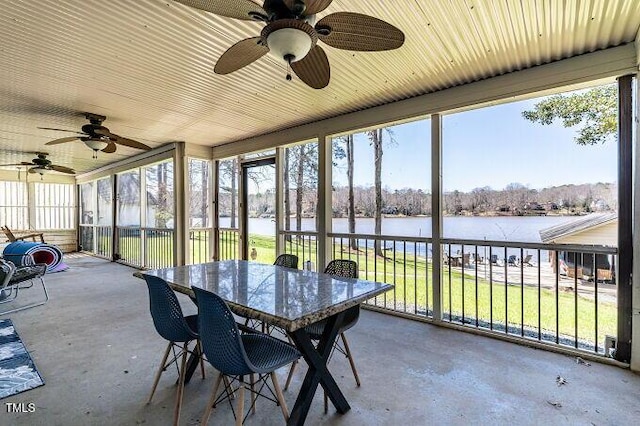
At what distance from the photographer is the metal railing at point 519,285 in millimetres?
2861

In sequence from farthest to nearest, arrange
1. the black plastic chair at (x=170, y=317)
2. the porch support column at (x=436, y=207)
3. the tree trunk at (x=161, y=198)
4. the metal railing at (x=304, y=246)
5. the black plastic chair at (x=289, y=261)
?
1. the tree trunk at (x=161, y=198)
2. the metal railing at (x=304, y=246)
3. the porch support column at (x=436, y=207)
4. the black plastic chair at (x=289, y=261)
5. the black plastic chair at (x=170, y=317)

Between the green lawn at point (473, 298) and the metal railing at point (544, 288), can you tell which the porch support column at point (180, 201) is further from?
the metal railing at point (544, 288)

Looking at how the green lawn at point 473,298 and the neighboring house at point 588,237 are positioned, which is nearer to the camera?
the neighboring house at point 588,237

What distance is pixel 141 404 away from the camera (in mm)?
2059

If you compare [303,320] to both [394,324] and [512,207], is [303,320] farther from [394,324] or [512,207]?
[512,207]

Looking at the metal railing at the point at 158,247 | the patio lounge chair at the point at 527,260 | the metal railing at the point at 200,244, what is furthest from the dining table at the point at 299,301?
the metal railing at the point at 158,247

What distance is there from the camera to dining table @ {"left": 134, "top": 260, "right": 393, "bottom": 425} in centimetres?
157

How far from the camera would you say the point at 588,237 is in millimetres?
2807

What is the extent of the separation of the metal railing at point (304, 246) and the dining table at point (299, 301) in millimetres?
2292

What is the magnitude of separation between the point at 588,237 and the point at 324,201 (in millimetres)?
2925

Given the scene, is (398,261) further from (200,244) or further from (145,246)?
(145,246)

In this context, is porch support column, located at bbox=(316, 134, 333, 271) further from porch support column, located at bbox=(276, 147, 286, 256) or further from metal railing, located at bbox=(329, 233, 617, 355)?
porch support column, located at bbox=(276, 147, 286, 256)

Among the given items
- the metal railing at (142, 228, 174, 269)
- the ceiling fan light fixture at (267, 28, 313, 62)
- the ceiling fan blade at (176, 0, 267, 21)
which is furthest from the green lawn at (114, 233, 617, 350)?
the ceiling fan blade at (176, 0, 267, 21)

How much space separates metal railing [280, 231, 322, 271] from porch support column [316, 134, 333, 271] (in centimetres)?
19
